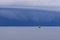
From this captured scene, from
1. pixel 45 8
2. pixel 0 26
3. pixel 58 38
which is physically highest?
pixel 45 8

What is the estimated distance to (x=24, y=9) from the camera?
5.87ft

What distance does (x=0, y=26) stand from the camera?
1765 millimetres

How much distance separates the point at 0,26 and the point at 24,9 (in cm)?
35

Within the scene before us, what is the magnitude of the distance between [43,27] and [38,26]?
0.06 m

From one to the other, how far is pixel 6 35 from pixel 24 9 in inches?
15.0

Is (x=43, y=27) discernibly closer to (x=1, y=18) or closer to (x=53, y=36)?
(x=53, y=36)

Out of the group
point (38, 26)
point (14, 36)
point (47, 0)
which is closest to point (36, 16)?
point (38, 26)

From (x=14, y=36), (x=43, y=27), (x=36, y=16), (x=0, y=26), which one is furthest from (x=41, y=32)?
(x=0, y=26)

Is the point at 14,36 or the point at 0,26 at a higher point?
the point at 0,26

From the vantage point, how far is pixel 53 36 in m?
1.81

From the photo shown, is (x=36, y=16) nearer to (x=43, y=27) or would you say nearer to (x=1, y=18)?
(x=43, y=27)

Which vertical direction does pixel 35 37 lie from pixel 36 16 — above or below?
below

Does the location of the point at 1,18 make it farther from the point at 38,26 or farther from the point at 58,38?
the point at 58,38

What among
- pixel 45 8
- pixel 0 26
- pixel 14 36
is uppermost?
pixel 45 8
